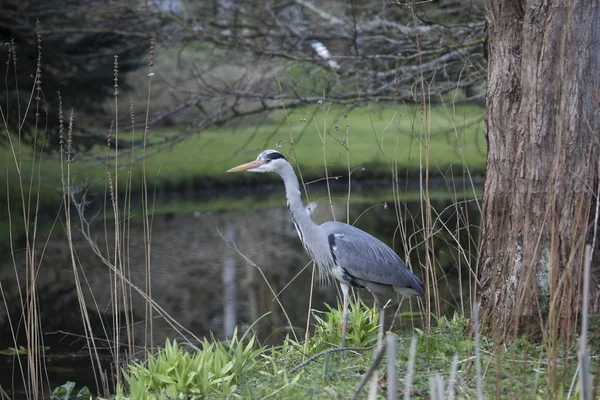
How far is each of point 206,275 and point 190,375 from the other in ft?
18.9

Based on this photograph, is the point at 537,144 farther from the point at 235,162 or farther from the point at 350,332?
the point at 235,162

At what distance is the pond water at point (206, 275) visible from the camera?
18.8ft

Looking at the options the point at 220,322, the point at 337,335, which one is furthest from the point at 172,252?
the point at 337,335

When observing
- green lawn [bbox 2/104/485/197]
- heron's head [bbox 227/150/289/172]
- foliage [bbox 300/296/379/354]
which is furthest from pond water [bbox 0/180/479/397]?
green lawn [bbox 2/104/485/197]

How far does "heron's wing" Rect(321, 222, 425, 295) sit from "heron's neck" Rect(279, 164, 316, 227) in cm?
20

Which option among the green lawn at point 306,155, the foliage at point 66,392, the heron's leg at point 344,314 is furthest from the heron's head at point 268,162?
the green lawn at point 306,155

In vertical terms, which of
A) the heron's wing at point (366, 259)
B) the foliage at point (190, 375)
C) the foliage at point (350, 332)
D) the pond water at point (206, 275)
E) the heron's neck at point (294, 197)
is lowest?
the pond water at point (206, 275)

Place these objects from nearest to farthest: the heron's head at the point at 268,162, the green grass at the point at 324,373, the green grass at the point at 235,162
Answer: the green grass at the point at 324,373
the heron's head at the point at 268,162
the green grass at the point at 235,162

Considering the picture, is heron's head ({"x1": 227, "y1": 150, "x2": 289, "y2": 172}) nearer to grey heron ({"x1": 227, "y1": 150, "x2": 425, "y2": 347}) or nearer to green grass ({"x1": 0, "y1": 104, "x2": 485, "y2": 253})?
grey heron ({"x1": 227, "y1": 150, "x2": 425, "y2": 347})

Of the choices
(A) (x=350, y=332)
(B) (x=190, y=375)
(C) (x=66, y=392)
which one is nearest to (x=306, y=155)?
(C) (x=66, y=392)

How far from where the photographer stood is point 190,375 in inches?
136

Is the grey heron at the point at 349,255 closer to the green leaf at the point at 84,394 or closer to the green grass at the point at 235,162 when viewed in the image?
the green leaf at the point at 84,394

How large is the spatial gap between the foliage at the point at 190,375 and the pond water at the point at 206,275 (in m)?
0.40

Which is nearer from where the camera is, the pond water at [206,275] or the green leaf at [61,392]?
the green leaf at [61,392]
